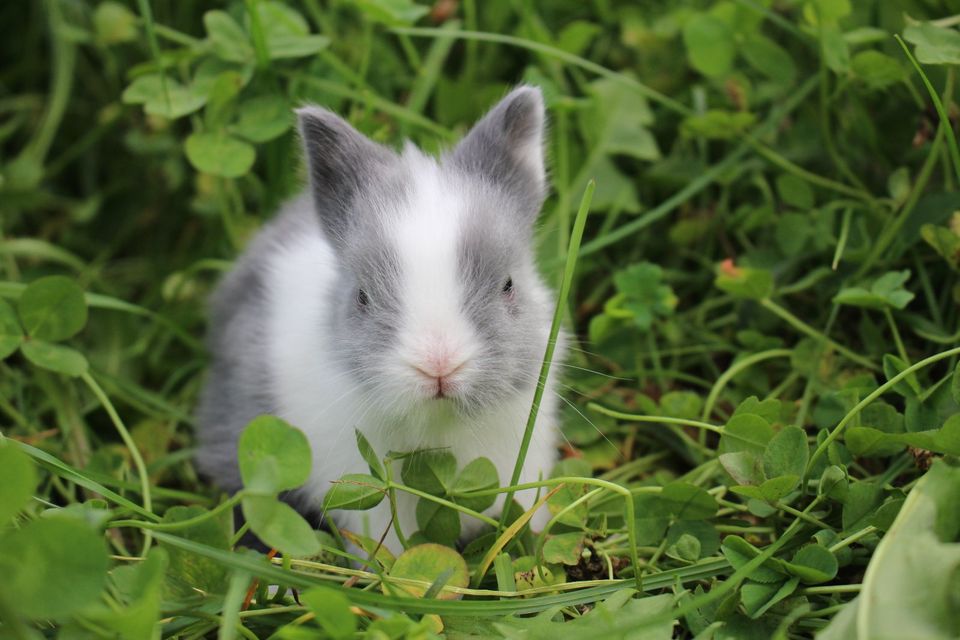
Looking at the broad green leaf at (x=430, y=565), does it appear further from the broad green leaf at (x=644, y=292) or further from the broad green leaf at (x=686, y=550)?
the broad green leaf at (x=644, y=292)

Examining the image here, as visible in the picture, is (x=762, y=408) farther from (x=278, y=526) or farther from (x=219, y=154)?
(x=219, y=154)

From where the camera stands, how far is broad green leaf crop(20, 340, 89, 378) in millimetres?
2822

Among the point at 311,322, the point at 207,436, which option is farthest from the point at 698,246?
the point at 207,436

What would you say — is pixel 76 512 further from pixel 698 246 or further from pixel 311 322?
pixel 698 246

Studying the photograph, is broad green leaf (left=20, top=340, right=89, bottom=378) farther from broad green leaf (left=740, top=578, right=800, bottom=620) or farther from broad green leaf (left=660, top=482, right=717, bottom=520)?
broad green leaf (left=740, top=578, right=800, bottom=620)

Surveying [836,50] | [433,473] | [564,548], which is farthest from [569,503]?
[836,50]

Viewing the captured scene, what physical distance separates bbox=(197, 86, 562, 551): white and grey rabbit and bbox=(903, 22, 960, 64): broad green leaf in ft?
3.65

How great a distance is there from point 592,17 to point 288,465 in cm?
297

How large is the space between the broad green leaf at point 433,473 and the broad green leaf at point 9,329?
4.19 feet

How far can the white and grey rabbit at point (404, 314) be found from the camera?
2352mm

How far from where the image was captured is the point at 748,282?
3010mm

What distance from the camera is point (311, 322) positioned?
9.41ft

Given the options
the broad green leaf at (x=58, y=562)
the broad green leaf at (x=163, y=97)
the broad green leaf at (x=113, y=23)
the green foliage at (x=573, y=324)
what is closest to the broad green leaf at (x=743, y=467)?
the green foliage at (x=573, y=324)

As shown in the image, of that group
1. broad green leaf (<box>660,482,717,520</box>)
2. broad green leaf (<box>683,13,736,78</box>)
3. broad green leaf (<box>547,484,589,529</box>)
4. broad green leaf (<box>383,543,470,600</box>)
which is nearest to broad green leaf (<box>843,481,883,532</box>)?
broad green leaf (<box>660,482,717,520</box>)
